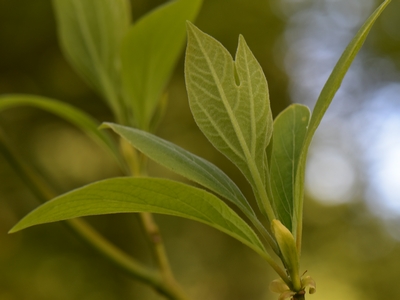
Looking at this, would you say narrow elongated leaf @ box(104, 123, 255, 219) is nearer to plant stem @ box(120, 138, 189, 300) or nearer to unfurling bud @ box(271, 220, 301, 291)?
unfurling bud @ box(271, 220, 301, 291)

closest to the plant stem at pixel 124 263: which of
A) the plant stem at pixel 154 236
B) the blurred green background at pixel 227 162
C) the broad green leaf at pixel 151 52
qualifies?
the plant stem at pixel 154 236

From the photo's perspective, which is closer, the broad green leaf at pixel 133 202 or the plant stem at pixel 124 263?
the broad green leaf at pixel 133 202

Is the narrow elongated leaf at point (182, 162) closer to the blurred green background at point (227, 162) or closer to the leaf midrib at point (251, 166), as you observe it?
the leaf midrib at point (251, 166)

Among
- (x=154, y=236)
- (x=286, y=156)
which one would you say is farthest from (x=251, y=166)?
(x=154, y=236)

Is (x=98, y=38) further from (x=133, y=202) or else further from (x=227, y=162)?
(x=227, y=162)

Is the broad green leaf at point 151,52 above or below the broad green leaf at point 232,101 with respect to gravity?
above

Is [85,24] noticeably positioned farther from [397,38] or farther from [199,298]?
[397,38]
